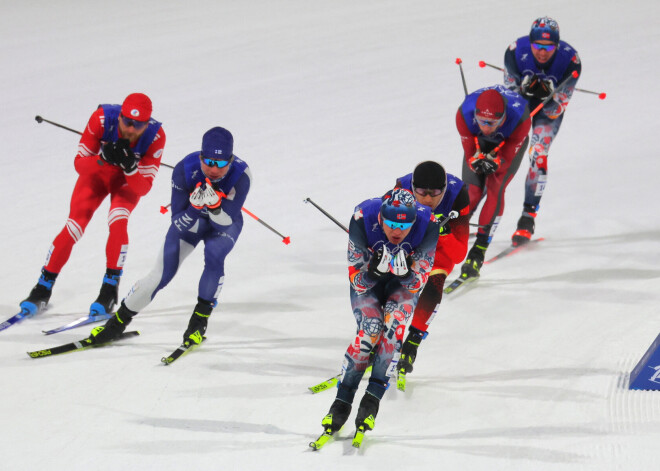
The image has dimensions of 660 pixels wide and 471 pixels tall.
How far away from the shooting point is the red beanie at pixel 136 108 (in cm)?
645

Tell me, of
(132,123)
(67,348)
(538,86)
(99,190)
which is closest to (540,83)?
(538,86)

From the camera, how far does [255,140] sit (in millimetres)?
10703

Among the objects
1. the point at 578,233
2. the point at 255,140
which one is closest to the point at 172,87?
the point at 255,140

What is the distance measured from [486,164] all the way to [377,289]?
2234 millimetres

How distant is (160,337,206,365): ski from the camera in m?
6.14

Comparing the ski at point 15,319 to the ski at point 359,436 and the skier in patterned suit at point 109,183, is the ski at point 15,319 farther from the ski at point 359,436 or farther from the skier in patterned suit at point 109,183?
the ski at point 359,436

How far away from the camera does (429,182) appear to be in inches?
222

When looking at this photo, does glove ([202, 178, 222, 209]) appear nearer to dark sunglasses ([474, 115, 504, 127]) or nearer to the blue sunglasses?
the blue sunglasses

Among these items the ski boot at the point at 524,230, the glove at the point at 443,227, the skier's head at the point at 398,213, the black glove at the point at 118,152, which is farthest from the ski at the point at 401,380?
the ski boot at the point at 524,230

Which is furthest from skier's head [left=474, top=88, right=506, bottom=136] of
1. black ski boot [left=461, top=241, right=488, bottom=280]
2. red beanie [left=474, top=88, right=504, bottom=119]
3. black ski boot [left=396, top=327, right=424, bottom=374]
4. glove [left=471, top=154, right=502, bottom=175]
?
black ski boot [left=396, top=327, right=424, bottom=374]

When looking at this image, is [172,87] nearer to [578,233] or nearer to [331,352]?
[578,233]

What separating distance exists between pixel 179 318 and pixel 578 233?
12.2 ft

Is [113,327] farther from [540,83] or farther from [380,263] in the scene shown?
[540,83]

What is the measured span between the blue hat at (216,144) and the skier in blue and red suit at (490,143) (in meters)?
2.03
